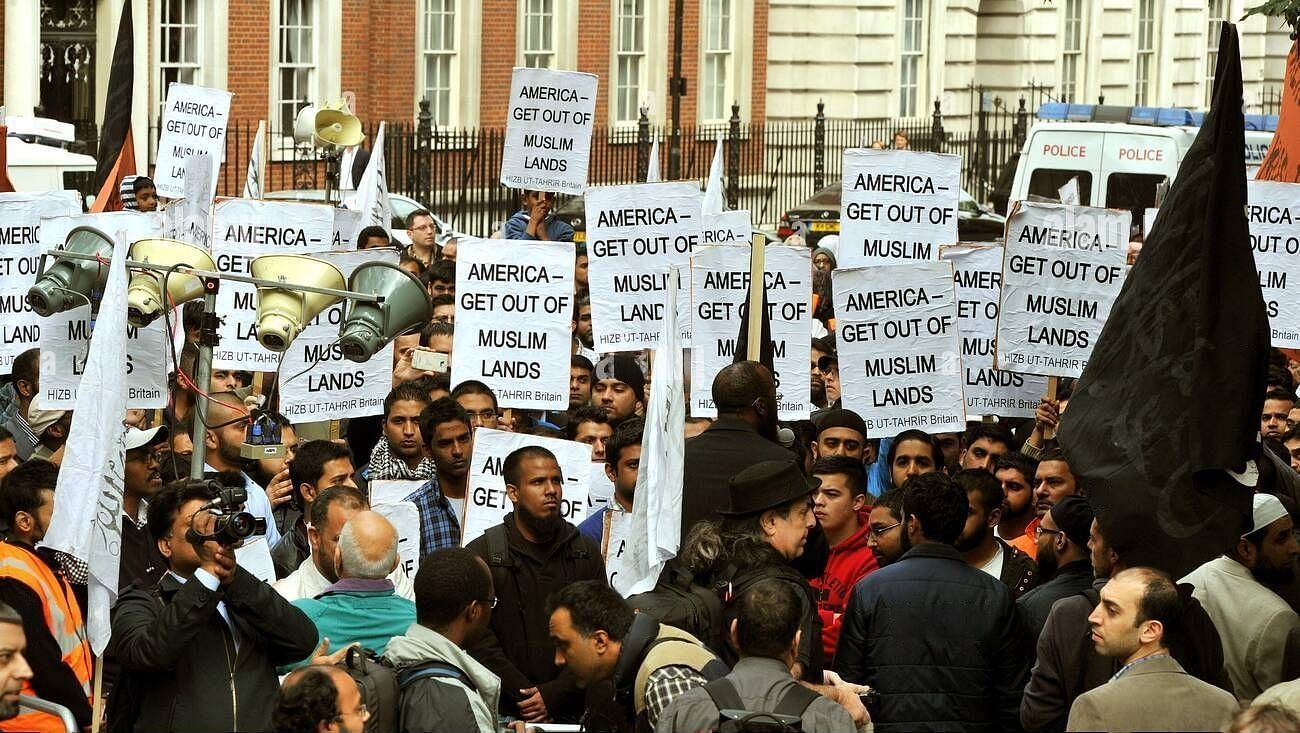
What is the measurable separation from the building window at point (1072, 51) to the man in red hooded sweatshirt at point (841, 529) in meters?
37.1

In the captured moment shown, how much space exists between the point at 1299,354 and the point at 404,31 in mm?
18954

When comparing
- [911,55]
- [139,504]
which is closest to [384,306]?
[139,504]

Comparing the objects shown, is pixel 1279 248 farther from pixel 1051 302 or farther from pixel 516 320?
pixel 516 320

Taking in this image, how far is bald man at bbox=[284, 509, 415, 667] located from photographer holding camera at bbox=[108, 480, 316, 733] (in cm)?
27

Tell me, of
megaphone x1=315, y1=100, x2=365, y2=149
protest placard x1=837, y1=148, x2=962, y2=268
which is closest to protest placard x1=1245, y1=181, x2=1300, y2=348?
protest placard x1=837, y1=148, x2=962, y2=268

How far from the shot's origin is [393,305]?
9.20 meters

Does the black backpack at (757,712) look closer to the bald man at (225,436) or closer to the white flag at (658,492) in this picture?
the white flag at (658,492)

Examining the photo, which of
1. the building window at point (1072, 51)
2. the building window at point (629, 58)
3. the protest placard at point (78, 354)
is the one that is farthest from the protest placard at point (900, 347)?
the building window at point (1072, 51)

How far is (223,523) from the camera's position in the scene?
6676mm

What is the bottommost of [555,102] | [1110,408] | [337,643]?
[337,643]

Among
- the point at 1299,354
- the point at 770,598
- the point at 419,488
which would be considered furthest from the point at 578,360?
the point at 770,598

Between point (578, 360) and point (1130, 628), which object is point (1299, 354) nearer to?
point (578, 360)

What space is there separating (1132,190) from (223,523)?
20442 mm

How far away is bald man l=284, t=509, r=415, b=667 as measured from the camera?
7.05 meters
